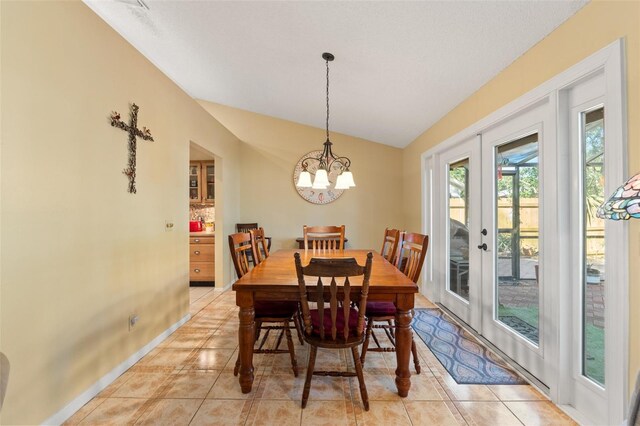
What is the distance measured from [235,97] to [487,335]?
4.25m

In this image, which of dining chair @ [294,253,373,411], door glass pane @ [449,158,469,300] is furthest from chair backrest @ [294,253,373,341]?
door glass pane @ [449,158,469,300]

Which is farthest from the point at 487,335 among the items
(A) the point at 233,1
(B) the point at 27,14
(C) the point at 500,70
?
(B) the point at 27,14

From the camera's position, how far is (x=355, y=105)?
3486mm

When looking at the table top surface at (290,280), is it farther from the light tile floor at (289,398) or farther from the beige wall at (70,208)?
the beige wall at (70,208)

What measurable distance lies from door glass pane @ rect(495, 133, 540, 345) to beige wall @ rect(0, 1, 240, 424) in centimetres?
299

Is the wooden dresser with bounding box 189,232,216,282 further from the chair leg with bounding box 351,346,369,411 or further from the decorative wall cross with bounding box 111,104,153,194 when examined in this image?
the chair leg with bounding box 351,346,369,411

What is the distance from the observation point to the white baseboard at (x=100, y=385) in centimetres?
160

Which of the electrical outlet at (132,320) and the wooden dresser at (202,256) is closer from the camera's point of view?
the electrical outlet at (132,320)

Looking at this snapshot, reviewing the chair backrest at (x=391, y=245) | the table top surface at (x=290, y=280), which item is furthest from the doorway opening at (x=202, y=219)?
the chair backrest at (x=391, y=245)

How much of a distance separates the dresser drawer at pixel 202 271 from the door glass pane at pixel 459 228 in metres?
3.39

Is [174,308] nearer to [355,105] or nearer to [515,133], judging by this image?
[355,105]

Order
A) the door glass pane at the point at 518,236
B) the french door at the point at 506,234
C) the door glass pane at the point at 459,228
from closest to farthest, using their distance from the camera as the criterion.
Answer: the french door at the point at 506,234
the door glass pane at the point at 518,236
the door glass pane at the point at 459,228

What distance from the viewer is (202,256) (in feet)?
14.5

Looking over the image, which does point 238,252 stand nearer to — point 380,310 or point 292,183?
point 380,310
